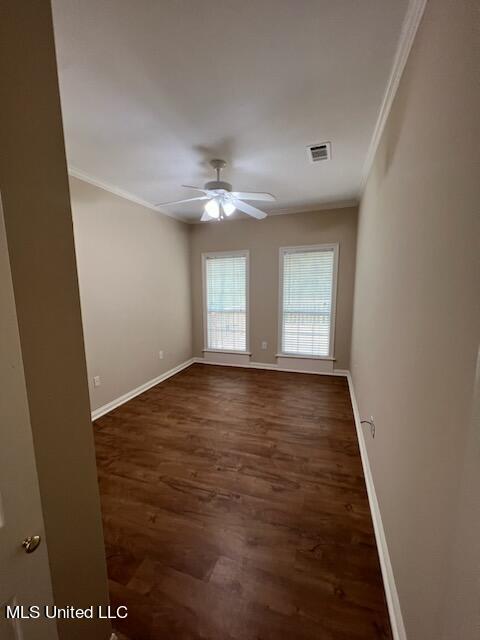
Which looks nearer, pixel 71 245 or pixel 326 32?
pixel 71 245

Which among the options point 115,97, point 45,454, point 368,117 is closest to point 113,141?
point 115,97

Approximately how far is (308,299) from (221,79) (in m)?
3.17

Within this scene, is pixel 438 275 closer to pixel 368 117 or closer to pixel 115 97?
pixel 368 117

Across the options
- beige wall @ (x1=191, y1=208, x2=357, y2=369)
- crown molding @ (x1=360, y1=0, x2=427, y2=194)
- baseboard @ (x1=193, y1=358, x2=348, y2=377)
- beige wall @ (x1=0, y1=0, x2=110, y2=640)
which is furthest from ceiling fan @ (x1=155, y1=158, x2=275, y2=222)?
baseboard @ (x1=193, y1=358, x2=348, y2=377)

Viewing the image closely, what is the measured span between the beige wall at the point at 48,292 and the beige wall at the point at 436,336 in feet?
3.78

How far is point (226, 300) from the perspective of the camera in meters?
4.70

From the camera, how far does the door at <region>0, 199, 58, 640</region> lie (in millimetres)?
579

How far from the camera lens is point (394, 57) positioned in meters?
1.36

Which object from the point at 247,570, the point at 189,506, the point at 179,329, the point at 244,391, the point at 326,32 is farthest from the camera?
the point at 179,329

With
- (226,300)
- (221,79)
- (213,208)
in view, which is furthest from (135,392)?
(221,79)

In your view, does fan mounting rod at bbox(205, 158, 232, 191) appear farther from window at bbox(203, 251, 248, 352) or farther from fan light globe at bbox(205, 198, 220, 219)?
window at bbox(203, 251, 248, 352)

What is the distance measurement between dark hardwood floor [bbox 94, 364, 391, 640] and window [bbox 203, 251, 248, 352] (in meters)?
1.89

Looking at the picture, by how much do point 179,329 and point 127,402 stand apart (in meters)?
1.58

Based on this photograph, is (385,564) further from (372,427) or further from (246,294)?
(246,294)
